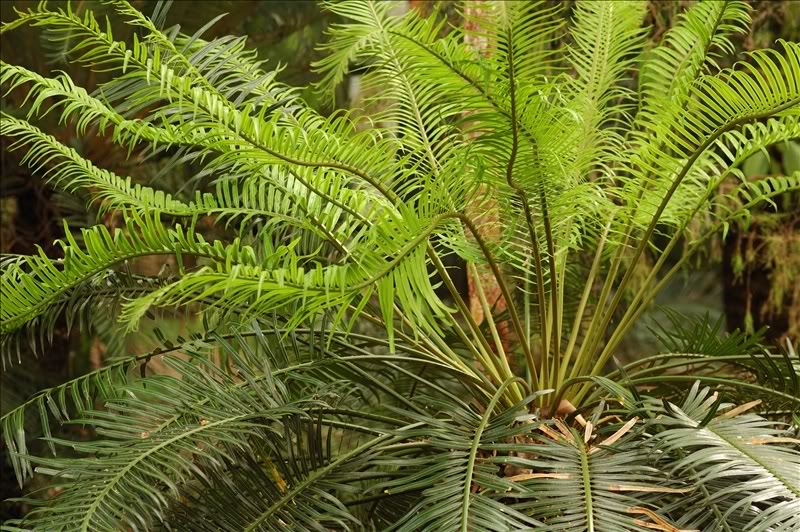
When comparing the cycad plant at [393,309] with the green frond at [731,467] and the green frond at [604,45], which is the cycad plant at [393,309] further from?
the green frond at [604,45]

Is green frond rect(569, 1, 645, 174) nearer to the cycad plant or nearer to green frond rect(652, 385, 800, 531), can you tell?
the cycad plant

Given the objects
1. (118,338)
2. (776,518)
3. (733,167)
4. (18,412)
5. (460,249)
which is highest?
(733,167)

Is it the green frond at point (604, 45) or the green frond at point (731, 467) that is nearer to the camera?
the green frond at point (731, 467)

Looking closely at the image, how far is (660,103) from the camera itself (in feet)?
5.15

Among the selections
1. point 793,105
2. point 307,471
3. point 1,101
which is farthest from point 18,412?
point 1,101

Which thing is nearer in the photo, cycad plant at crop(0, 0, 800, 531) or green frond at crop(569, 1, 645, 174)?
cycad plant at crop(0, 0, 800, 531)

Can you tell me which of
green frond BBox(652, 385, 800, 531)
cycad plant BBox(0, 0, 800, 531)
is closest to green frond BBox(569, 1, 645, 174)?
cycad plant BBox(0, 0, 800, 531)

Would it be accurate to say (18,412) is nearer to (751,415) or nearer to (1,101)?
(751,415)

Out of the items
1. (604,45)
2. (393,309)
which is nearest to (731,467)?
(393,309)

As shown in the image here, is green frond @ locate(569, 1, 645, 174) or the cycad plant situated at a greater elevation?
green frond @ locate(569, 1, 645, 174)

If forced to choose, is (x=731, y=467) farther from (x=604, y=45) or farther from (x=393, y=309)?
(x=604, y=45)

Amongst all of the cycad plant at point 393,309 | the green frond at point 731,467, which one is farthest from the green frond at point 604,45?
the green frond at point 731,467

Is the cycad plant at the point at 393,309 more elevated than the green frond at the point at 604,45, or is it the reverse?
the green frond at the point at 604,45

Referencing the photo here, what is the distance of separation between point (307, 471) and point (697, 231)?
2.08 metres
